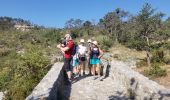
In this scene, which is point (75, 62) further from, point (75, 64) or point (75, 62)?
point (75, 64)

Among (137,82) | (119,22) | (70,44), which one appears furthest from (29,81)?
(119,22)

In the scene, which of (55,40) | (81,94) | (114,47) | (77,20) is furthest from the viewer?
(77,20)

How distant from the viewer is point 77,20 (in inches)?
3017

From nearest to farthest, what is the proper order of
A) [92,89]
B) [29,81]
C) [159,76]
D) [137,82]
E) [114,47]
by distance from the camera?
1. [137,82]
2. [92,89]
3. [29,81]
4. [159,76]
5. [114,47]

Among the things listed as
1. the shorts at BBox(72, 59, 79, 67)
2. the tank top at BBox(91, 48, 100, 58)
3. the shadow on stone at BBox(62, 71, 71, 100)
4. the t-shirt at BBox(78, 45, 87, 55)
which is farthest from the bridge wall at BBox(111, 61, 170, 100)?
the shadow on stone at BBox(62, 71, 71, 100)

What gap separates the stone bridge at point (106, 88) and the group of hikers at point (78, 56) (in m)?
0.45

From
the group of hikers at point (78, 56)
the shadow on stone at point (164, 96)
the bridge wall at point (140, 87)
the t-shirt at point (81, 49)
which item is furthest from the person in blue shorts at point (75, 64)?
the shadow on stone at point (164, 96)

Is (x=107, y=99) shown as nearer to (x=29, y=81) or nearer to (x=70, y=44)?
(x=70, y=44)

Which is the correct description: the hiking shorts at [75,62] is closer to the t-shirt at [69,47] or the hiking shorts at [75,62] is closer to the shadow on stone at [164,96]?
the t-shirt at [69,47]

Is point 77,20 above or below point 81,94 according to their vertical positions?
above

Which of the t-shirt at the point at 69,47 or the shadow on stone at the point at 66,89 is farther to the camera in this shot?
the t-shirt at the point at 69,47

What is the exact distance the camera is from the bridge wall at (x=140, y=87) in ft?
22.3

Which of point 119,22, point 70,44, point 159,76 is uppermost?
point 119,22

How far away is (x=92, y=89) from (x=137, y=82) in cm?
215
